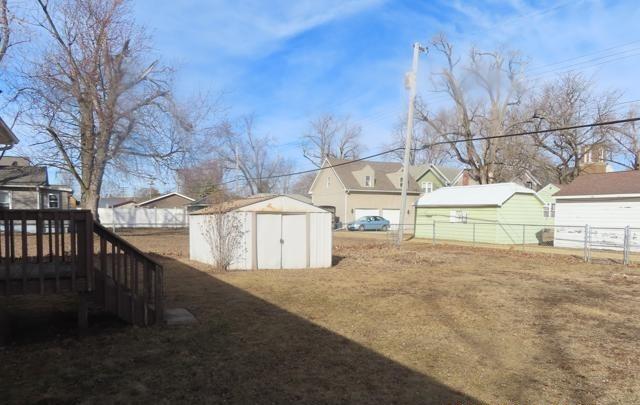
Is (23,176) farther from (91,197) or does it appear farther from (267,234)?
(267,234)

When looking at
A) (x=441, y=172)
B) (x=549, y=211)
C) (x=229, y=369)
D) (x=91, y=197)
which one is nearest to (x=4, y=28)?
(x=91, y=197)

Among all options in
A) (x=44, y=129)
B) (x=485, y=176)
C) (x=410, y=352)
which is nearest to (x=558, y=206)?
(x=485, y=176)

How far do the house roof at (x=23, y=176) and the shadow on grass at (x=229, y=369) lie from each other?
25.9 metres

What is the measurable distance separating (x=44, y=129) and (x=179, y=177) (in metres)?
7.56

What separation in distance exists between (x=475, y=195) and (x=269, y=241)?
682 inches

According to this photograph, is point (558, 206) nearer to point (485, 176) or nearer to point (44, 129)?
point (485, 176)

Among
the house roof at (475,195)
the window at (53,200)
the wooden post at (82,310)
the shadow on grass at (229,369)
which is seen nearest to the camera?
the shadow on grass at (229,369)

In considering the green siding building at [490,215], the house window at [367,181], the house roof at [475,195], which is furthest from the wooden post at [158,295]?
the house window at [367,181]

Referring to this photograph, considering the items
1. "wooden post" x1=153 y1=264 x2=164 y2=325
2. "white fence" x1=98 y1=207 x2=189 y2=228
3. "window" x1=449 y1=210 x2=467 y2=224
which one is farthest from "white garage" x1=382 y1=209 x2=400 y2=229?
"wooden post" x1=153 y1=264 x2=164 y2=325

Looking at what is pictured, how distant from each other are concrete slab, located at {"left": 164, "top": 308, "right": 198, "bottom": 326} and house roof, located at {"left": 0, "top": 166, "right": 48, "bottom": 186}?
24464mm

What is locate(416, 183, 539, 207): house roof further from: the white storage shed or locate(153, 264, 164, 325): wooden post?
locate(153, 264, 164, 325): wooden post

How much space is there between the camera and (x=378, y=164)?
46.0m

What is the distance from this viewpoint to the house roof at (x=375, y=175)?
41438 mm

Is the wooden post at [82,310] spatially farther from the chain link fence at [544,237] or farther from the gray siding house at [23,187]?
the gray siding house at [23,187]
